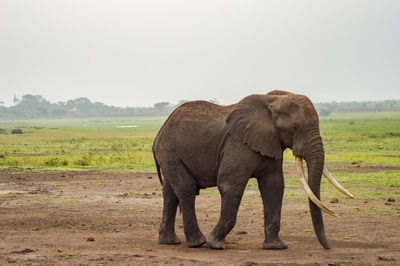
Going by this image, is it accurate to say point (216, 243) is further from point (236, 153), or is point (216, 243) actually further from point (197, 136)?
point (197, 136)

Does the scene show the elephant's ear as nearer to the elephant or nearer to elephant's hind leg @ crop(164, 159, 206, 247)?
the elephant

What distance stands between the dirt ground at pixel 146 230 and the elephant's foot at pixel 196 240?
0.10 m

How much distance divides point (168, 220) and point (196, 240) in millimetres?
761

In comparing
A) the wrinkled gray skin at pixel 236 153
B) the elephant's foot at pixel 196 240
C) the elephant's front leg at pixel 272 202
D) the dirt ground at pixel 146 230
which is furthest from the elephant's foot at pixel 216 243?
the elephant's front leg at pixel 272 202

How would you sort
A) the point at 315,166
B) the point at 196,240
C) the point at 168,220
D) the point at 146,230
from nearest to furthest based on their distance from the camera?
the point at 315,166, the point at 196,240, the point at 168,220, the point at 146,230

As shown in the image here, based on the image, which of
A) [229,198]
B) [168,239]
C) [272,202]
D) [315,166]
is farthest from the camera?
[168,239]

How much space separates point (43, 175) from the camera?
73.6 ft

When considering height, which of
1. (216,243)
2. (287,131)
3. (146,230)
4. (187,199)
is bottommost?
(146,230)

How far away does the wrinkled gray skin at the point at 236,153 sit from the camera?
970cm

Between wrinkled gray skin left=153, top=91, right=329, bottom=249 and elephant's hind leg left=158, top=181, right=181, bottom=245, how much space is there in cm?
2

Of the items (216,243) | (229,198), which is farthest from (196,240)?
(229,198)

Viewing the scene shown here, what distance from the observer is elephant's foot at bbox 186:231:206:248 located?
10648 millimetres

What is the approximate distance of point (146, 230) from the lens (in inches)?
486

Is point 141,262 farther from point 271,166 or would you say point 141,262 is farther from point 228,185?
point 271,166
